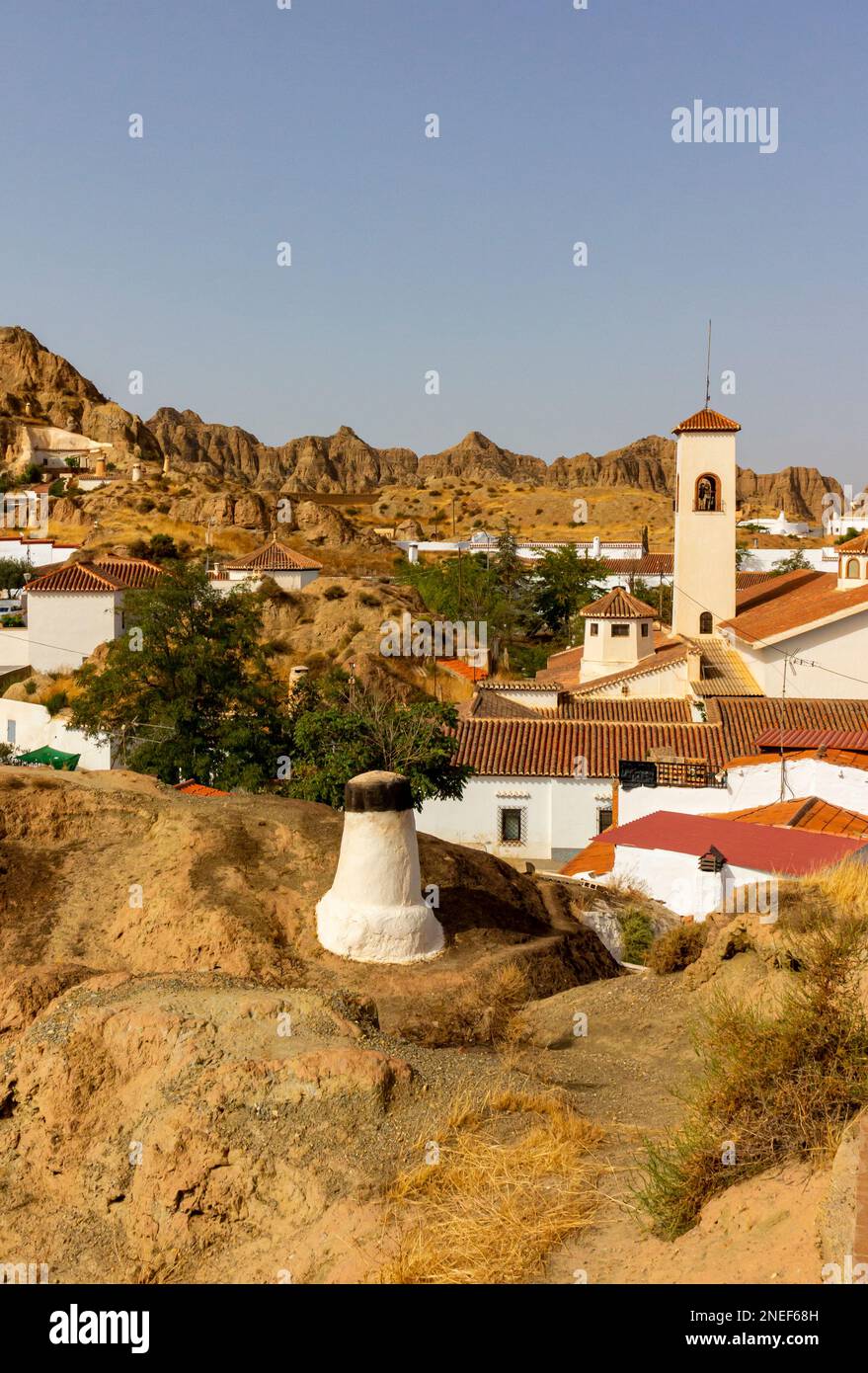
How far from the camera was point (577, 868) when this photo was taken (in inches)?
794

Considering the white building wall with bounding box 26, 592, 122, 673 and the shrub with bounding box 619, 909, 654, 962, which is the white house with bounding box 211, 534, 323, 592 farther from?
the shrub with bounding box 619, 909, 654, 962

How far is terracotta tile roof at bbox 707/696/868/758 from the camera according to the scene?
2780 cm

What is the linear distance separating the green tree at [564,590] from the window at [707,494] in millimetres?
16551

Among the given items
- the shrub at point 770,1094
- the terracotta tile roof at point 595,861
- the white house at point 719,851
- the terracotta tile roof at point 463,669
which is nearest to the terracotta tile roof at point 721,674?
the terracotta tile roof at point 463,669

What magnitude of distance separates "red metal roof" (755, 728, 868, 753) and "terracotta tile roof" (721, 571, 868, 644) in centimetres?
1074

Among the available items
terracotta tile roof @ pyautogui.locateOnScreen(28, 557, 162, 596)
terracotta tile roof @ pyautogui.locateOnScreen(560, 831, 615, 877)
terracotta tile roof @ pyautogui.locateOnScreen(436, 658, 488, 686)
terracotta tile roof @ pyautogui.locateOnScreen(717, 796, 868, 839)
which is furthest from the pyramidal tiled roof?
terracotta tile roof @ pyautogui.locateOnScreen(717, 796, 868, 839)

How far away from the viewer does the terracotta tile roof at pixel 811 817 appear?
17.8 metres

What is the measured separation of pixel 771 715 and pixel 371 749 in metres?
10.5

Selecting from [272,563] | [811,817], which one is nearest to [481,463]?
[272,563]

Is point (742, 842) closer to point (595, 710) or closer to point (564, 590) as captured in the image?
point (595, 710)
